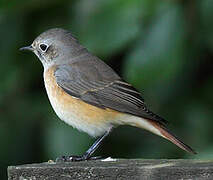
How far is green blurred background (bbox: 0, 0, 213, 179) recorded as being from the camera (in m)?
4.83

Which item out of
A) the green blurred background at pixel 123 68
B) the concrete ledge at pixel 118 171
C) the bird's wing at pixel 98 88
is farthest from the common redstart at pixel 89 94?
the concrete ledge at pixel 118 171

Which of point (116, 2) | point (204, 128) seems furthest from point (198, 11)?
point (204, 128)

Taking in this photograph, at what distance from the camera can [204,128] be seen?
17.9 feet

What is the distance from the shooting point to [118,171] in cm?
290

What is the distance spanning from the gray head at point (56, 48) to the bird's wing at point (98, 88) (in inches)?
8.6

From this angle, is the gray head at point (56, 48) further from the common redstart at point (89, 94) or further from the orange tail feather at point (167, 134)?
the orange tail feather at point (167, 134)

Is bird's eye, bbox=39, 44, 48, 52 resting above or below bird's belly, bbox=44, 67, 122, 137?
above

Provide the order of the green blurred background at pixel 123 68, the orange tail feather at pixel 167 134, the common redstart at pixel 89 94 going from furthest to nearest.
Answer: the green blurred background at pixel 123 68 < the common redstart at pixel 89 94 < the orange tail feather at pixel 167 134

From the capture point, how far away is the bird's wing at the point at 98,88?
15.4 feet

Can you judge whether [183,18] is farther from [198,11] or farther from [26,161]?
[26,161]

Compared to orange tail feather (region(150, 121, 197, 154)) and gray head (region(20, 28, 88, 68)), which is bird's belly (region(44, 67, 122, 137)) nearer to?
orange tail feather (region(150, 121, 197, 154))

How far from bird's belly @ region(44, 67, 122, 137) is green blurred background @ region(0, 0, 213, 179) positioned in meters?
0.34

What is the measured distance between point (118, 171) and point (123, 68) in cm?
271

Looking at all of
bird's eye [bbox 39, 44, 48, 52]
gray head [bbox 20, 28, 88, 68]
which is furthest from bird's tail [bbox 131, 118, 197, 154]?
bird's eye [bbox 39, 44, 48, 52]
